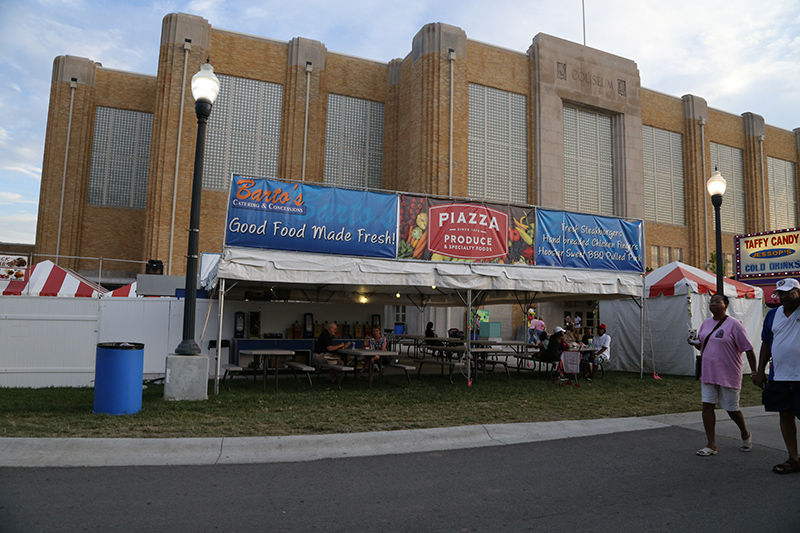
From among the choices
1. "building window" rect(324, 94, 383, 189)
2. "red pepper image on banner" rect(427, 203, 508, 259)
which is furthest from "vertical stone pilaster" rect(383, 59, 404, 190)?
"red pepper image on banner" rect(427, 203, 508, 259)

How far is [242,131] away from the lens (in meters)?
28.7

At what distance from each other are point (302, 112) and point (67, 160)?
13.1 m

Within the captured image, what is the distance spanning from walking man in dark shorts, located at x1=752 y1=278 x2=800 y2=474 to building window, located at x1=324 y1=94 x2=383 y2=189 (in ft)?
85.2

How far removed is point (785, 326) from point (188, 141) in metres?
27.2

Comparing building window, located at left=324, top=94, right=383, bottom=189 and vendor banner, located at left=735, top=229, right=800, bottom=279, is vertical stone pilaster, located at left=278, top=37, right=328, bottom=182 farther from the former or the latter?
vendor banner, located at left=735, top=229, right=800, bottom=279

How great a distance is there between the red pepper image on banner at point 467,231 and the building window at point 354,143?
18.3 metres

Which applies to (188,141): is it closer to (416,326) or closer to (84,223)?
(84,223)

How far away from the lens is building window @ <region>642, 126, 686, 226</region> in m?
36.1

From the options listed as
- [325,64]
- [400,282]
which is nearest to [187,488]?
[400,282]

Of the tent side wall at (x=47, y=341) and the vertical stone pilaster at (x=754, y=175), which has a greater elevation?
the vertical stone pilaster at (x=754, y=175)

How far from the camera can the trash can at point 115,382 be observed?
7.87 m

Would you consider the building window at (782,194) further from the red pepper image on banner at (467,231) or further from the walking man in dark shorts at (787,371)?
the walking man in dark shorts at (787,371)

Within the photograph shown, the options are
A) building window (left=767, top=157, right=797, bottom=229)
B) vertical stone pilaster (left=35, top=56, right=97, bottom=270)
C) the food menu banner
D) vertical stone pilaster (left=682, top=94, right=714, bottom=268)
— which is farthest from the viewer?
building window (left=767, top=157, right=797, bottom=229)

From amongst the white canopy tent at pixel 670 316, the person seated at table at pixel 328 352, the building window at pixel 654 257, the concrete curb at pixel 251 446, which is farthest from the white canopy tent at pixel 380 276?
the building window at pixel 654 257
